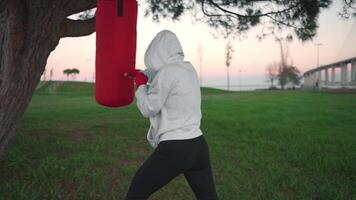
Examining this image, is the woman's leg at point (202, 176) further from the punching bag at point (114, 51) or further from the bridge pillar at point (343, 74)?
the bridge pillar at point (343, 74)

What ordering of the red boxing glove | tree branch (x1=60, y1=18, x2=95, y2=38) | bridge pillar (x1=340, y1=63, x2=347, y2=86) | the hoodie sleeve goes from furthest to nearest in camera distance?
1. bridge pillar (x1=340, y1=63, x2=347, y2=86)
2. tree branch (x1=60, y1=18, x2=95, y2=38)
3. the red boxing glove
4. the hoodie sleeve

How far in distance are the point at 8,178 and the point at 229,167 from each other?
2.73 meters

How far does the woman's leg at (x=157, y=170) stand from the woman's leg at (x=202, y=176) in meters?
0.14

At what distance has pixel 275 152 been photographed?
232 inches

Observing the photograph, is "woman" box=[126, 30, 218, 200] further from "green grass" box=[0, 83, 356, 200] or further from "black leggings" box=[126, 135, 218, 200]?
"green grass" box=[0, 83, 356, 200]

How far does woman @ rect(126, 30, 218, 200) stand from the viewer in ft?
7.29

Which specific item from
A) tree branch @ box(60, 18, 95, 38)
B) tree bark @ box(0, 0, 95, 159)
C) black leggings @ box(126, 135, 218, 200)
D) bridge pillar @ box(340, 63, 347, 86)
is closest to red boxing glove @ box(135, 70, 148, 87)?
black leggings @ box(126, 135, 218, 200)

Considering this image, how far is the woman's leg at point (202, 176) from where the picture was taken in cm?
239

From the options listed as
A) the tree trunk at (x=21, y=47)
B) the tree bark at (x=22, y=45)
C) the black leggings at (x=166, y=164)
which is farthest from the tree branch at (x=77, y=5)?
the black leggings at (x=166, y=164)

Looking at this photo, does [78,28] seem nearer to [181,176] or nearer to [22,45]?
[22,45]

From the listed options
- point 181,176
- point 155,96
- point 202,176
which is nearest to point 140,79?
point 155,96

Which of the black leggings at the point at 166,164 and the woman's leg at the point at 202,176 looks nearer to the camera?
the black leggings at the point at 166,164

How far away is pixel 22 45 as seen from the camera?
12.5 ft

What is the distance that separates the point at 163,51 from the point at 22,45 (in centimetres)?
214
